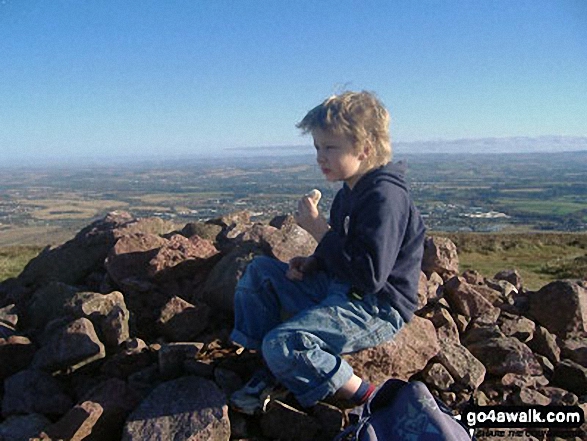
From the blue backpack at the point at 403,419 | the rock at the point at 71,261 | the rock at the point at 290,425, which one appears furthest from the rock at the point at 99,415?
the rock at the point at 71,261

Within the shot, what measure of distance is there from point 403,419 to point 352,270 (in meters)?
0.96

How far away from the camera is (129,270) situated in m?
5.60

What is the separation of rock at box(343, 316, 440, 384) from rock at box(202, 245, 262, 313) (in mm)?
1525

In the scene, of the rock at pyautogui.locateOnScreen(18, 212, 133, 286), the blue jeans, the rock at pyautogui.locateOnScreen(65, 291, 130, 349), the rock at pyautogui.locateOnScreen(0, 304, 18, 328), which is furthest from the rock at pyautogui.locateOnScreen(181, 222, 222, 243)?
the blue jeans

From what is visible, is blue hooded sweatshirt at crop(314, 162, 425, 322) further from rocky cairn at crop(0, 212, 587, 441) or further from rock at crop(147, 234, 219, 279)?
rock at crop(147, 234, 219, 279)

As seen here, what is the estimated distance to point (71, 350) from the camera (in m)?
4.09

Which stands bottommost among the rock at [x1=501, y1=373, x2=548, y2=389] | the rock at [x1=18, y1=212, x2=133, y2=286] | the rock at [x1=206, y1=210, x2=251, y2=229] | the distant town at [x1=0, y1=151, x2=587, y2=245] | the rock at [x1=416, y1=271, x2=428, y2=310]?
the distant town at [x1=0, y1=151, x2=587, y2=245]

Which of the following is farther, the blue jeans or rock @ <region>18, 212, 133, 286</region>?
rock @ <region>18, 212, 133, 286</region>

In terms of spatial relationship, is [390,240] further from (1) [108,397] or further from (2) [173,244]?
(2) [173,244]

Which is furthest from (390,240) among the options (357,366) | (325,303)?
(357,366)

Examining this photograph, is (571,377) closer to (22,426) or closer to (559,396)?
(559,396)

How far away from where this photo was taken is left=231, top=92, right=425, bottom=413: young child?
3.12m

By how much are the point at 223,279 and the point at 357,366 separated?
177 cm

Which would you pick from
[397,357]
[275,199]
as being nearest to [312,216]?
[397,357]
